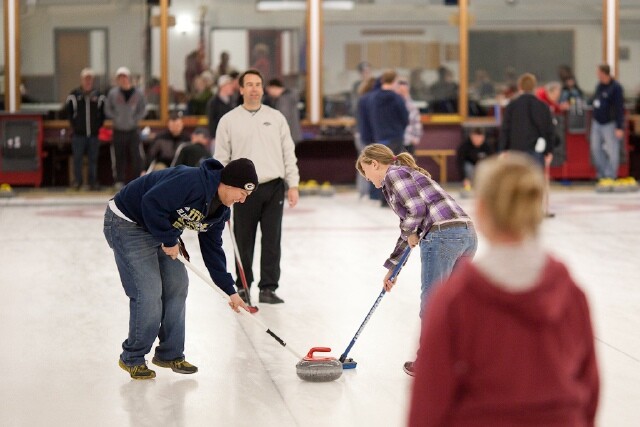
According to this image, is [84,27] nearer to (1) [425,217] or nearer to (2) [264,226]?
(2) [264,226]

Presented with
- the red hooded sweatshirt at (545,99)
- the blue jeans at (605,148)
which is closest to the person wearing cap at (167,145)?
the red hooded sweatshirt at (545,99)

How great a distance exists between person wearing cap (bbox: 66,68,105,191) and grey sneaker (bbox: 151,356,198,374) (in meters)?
12.3

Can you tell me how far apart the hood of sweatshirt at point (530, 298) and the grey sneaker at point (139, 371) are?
3671 millimetres

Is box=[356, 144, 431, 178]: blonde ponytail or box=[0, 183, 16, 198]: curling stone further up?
box=[356, 144, 431, 178]: blonde ponytail

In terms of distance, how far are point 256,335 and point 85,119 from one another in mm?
11354

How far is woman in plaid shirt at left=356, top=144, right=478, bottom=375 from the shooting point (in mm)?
5863

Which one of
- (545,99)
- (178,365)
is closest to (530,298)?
(178,365)

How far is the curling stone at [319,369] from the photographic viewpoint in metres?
6.00

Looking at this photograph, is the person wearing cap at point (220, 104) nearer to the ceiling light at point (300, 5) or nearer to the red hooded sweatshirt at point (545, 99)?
the red hooded sweatshirt at point (545, 99)

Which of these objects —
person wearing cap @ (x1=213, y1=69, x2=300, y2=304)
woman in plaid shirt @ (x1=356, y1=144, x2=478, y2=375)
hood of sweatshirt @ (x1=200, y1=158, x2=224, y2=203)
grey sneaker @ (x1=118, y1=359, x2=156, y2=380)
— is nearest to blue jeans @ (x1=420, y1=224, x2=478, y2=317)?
woman in plaid shirt @ (x1=356, y1=144, x2=478, y2=375)

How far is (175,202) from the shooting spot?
558 cm

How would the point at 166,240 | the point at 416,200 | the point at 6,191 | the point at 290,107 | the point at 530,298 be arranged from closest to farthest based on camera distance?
the point at 530,298
the point at 166,240
the point at 416,200
the point at 290,107
the point at 6,191

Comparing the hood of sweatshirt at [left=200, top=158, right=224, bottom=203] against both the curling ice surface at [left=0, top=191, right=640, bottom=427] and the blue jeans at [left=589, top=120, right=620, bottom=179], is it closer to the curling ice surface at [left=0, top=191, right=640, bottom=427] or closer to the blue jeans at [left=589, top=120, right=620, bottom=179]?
the curling ice surface at [left=0, top=191, right=640, bottom=427]

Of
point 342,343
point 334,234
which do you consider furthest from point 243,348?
point 334,234
